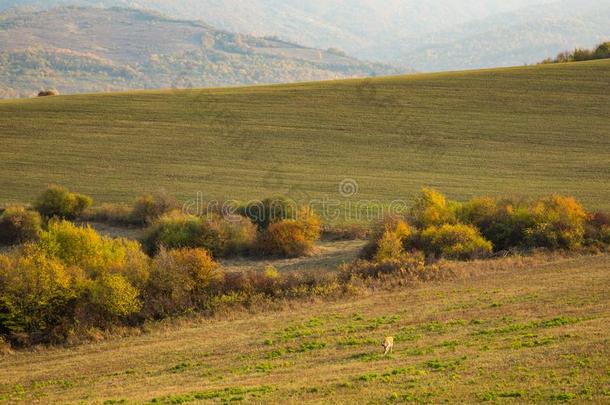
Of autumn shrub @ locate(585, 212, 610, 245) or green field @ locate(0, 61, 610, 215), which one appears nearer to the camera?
autumn shrub @ locate(585, 212, 610, 245)

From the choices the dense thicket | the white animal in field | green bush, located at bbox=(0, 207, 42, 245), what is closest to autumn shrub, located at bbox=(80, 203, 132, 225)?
green bush, located at bbox=(0, 207, 42, 245)

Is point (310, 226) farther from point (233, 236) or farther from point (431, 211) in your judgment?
point (431, 211)

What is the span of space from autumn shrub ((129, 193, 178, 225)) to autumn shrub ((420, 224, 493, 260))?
15.4 metres

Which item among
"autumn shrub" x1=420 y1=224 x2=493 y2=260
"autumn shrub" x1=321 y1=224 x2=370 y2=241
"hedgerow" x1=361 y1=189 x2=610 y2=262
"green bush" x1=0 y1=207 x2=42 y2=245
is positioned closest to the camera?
"autumn shrub" x1=420 y1=224 x2=493 y2=260

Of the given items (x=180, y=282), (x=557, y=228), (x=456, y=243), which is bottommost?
(x=180, y=282)

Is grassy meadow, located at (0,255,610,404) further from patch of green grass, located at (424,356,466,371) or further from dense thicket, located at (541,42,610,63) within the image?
dense thicket, located at (541,42,610,63)

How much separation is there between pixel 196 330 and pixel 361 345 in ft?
21.6

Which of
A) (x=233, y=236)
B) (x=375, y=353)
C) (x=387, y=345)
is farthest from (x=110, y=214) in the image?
(x=387, y=345)

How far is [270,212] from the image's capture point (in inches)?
1603

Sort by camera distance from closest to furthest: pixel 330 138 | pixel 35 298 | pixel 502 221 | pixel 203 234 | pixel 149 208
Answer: pixel 35 298
pixel 502 221
pixel 203 234
pixel 149 208
pixel 330 138

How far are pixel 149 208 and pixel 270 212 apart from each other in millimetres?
7257

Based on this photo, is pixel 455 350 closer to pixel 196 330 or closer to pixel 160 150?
pixel 196 330

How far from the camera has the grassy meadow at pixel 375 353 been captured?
16.4m

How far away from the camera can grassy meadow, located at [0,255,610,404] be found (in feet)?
53.8
